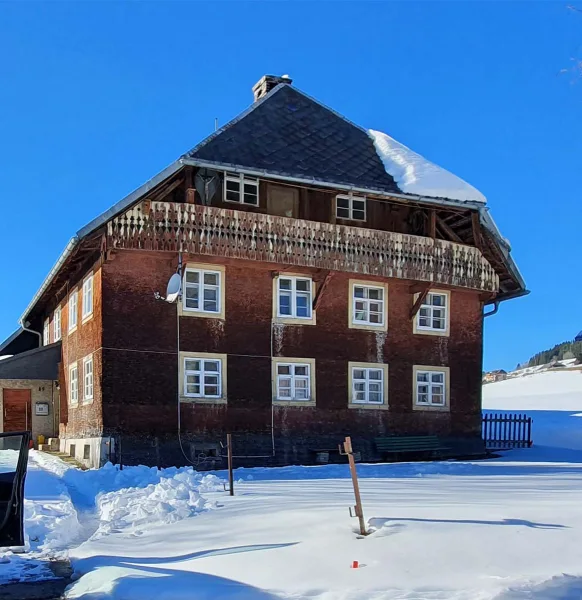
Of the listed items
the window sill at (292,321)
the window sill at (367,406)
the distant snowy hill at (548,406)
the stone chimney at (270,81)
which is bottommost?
the distant snowy hill at (548,406)

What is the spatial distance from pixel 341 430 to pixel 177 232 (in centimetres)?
779

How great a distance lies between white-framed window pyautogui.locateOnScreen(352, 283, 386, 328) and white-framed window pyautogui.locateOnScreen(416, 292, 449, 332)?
4.60 feet

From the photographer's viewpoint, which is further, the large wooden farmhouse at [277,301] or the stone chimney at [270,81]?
the stone chimney at [270,81]

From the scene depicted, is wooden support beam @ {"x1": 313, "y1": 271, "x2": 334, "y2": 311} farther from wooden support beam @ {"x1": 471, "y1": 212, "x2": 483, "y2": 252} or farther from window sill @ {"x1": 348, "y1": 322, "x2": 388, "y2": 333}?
wooden support beam @ {"x1": 471, "y1": 212, "x2": 483, "y2": 252}

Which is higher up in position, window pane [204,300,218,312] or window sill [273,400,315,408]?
window pane [204,300,218,312]

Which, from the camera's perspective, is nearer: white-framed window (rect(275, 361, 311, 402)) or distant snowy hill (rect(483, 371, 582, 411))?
white-framed window (rect(275, 361, 311, 402))

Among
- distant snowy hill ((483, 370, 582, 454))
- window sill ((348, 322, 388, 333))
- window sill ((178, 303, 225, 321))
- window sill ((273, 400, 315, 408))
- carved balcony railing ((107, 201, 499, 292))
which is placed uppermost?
carved balcony railing ((107, 201, 499, 292))

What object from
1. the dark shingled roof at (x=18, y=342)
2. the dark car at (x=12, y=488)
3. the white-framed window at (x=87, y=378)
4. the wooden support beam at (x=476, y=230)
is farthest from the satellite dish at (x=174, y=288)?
the dark shingled roof at (x=18, y=342)

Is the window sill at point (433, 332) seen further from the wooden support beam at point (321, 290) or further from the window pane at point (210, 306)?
the window pane at point (210, 306)

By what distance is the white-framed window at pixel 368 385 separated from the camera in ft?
77.2

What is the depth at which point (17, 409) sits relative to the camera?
27.9 meters

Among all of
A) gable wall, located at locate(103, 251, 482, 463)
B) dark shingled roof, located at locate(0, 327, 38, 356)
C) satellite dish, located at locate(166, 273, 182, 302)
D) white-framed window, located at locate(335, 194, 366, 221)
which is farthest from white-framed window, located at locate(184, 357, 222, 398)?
dark shingled roof, located at locate(0, 327, 38, 356)

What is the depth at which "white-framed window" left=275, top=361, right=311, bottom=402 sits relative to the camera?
2234cm

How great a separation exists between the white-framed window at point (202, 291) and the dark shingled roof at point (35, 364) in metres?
7.72
